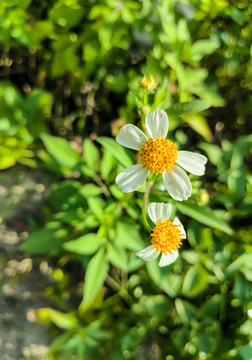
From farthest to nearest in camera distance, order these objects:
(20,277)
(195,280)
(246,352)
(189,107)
→ (20,277), (195,280), (246,352), (189,107)

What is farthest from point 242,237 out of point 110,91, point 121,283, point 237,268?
point 110,91

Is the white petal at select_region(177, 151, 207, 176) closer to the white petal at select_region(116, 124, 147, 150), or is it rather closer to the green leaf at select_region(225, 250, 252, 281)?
the white petal at select_region(116, 124, 147, 150)

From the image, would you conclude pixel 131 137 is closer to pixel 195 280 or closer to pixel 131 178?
pixel 131 178

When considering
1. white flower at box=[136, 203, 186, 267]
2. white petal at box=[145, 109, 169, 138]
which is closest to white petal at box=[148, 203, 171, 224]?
white flower at box=[136, 203, 186, 267]

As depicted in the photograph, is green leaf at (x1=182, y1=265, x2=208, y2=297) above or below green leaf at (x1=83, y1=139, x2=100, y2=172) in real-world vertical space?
below

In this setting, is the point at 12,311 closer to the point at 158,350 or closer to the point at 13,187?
the point at 13,187

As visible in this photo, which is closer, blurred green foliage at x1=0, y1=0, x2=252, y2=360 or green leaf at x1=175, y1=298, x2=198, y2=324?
blurred green foliage at x1=0, y1=0, x2=252, y2=360

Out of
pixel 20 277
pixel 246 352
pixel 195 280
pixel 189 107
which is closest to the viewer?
pixel 189 107

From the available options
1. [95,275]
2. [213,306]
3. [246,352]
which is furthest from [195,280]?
[95,275]
